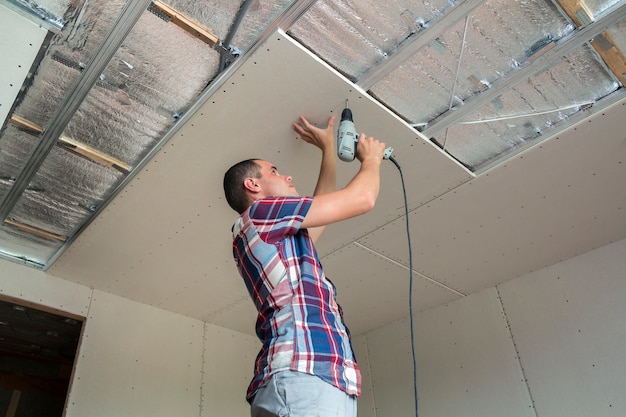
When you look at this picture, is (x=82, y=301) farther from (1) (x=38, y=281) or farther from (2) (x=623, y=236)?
(2) (x=623, y=236)

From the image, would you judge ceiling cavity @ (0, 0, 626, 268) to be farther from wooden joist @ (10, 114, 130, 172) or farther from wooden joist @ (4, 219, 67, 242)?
wooden joist @ (4, 219, 67, 242)

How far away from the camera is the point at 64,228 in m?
2.54

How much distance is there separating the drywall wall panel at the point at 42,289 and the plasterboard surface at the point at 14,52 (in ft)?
5.40

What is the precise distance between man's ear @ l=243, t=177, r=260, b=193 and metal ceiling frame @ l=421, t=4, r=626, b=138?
3.35ft

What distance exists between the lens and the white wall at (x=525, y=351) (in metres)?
2.88

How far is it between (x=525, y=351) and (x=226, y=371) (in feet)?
7.22

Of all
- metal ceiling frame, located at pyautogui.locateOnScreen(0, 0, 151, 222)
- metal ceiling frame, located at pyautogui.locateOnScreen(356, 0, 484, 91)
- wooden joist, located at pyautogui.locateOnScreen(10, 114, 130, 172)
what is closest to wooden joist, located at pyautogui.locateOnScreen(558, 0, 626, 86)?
metal ceiling frame, located at pyautogui.locateOnScreen(356, 0, 484, 91)

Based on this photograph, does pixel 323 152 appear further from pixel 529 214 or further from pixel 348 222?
pixel 529 214

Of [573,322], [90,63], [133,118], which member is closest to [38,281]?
[133,118]

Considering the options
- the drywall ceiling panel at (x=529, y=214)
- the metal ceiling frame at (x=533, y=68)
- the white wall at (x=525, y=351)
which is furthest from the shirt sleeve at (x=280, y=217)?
A: the white wall at (x=525, y=351)

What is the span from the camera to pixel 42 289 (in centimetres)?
279

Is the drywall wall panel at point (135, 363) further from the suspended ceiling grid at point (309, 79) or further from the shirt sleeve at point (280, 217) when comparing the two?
the shirt sleeve at point (280, 217)

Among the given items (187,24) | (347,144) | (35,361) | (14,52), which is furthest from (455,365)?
(35,361)

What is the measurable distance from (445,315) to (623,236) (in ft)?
4.53
